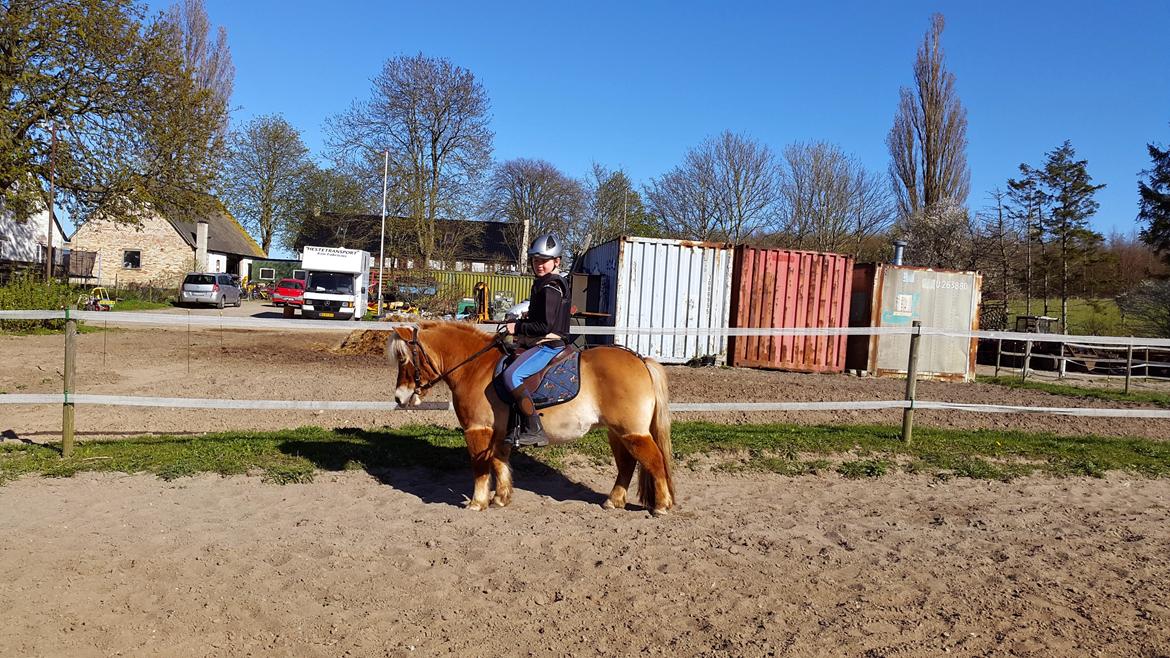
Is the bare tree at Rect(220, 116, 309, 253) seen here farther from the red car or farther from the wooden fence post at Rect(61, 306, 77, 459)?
the wooden fence post at Rect(61, 306, 77, 459)

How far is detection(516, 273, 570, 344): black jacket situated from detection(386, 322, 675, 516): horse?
0.88ft

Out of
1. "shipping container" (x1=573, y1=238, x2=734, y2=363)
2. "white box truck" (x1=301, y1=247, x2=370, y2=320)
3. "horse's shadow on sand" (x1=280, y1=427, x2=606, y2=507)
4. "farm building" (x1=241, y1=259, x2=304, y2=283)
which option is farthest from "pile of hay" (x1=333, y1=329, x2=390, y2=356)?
"farm building" (x1=241, y1=259, x2=304, y2=283)

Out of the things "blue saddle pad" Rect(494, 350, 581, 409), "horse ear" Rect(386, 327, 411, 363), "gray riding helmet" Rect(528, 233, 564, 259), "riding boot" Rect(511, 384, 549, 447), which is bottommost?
"riding boot" Rect(511, 384, 549, 447)

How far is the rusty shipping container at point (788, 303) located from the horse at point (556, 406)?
10926 mm

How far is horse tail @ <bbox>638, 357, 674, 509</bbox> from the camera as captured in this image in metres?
5.55

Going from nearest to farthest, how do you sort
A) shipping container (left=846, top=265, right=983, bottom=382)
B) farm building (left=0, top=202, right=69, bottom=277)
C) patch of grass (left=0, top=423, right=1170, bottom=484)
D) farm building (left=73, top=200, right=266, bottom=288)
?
patch of grass (left=0, top=423, right=1170, bottom=484) < shipping container (left=846, top=265, right=983, bottom=382) < farm building (left=0, top=202, right=69, bottom=277) < farm building (left=73, top=200, right=266, bottom=288)

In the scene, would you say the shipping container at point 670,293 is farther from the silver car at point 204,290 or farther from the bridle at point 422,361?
the silver car at point 204,290

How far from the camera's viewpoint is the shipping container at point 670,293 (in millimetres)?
15859

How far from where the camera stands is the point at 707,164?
4078 cm

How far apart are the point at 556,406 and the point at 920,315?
45.0 feet

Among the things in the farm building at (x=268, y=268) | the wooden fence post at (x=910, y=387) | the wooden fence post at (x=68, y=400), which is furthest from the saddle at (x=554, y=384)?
the farm building at (x=268, y=268)

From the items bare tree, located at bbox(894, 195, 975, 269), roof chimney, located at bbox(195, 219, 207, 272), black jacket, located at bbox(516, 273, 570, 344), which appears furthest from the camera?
roof chimney, located at bbox(195, 219, 207, 272)

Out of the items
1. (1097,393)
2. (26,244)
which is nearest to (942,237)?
(1097,393)

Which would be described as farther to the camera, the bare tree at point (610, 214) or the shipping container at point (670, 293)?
the bare tree at point (610, 214)
